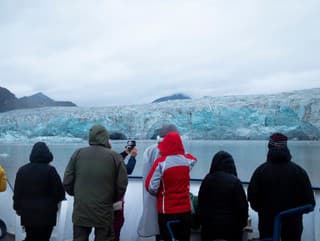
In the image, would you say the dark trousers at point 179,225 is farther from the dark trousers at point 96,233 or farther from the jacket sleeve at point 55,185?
the jacket sleeve at point 55,185

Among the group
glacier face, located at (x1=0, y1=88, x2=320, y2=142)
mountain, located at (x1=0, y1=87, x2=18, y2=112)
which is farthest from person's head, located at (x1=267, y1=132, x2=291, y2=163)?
mountain, located at (x1=0, y1=87, x2=18, y2=112)

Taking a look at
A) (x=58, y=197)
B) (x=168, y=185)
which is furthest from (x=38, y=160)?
(x=168, y=185)

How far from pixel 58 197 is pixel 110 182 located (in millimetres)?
410

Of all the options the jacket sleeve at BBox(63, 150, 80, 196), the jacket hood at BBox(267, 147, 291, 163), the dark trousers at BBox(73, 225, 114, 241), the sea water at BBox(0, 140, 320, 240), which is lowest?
the sea water at BBox(0, 140, 320, 240)

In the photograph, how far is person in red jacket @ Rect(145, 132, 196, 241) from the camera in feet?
6.91

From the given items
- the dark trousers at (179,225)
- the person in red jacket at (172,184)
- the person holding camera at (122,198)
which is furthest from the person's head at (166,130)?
the dark trousers at (179,225)

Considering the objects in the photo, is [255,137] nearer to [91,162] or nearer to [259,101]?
[259,101]

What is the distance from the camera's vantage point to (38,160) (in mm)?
2291

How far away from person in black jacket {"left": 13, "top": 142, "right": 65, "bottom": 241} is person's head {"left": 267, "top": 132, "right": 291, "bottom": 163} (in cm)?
124

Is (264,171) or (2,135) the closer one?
(264,171)

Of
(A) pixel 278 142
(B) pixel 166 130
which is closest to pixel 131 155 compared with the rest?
(B) pixel 166 130

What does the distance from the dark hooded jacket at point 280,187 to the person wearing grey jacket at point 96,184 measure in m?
0.74

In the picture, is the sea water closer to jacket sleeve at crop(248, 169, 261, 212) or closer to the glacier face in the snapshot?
jacket sleeve at crop(248, 169, 261, 212)

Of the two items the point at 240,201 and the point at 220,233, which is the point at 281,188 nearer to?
the point at 240,201
